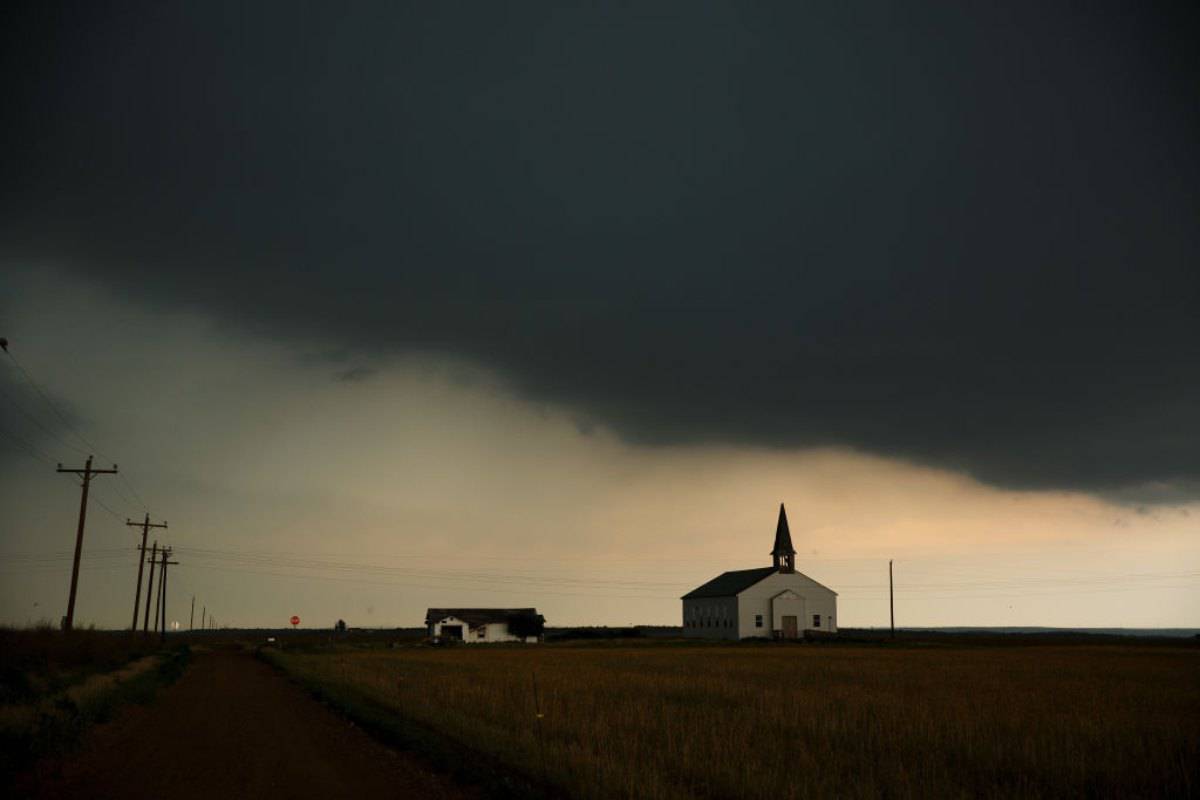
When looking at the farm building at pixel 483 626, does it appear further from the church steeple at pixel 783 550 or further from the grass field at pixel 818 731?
the grass field at pixel 818 731

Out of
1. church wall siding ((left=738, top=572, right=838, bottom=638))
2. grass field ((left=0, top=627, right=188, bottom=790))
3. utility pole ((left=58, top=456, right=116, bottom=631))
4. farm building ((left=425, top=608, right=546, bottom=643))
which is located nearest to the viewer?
grass field ((left=0, top=627, right=188, bottom=790))

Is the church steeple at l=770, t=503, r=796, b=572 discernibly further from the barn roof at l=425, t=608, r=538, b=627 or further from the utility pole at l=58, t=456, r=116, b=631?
the utility pole at l=58, t=456, r=116, b=631


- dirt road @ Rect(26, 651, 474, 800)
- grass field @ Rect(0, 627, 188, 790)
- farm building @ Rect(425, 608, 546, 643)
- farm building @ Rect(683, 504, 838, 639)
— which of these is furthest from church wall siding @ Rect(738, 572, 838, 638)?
dirt road @ Rect(26, 651, 474, 800)

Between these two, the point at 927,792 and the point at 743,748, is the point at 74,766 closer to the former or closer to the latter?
the point at 743,748

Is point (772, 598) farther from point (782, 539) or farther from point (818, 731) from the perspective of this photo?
point (818, 731)

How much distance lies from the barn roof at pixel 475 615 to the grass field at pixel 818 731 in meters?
88.1

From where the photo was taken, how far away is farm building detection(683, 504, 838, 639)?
336 feet

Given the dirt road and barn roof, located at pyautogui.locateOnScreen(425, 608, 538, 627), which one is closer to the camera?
the dirt road

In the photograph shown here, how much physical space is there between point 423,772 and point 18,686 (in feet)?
62.9

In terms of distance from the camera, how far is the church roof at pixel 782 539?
359 ft

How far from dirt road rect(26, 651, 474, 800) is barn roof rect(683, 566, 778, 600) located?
269 feet

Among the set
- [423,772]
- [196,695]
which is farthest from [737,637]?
[423,772]

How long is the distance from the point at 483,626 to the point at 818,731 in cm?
10703

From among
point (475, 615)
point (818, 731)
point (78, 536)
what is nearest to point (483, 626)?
point (475, 615)
